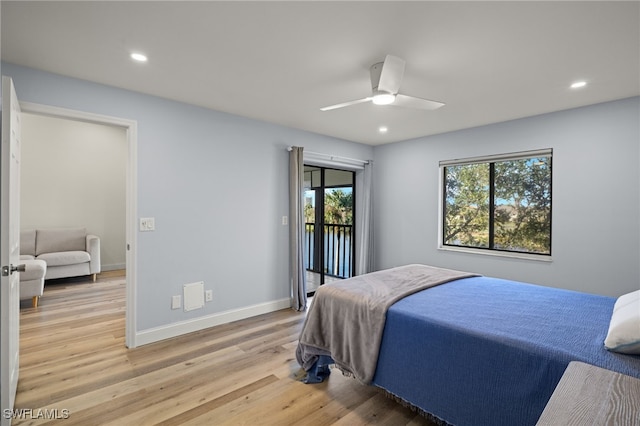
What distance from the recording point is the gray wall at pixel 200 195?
2875 millimetres

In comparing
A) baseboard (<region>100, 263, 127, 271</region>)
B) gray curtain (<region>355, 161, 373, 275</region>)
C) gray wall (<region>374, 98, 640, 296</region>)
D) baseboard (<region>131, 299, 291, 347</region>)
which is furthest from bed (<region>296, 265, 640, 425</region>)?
baseboard (<region>100, 263, 127, 271</region>)

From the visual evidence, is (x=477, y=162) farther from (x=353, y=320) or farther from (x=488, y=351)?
(x=488, y=351)

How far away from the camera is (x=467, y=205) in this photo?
171 inches

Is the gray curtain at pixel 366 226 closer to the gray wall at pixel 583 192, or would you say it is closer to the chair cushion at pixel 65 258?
the gray wall at pixel 583 192

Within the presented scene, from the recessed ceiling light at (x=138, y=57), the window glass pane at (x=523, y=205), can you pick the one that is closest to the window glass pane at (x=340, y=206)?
the window glass pane at (x=523, y=205)

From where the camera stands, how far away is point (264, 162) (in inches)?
154

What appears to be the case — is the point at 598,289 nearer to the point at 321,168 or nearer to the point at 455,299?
the point at 455,299

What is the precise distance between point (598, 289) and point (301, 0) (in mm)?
3769

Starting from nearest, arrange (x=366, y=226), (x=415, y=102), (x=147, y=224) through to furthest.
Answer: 1. (x=415, y=102)
2. (x=147, y=224)
3. (x=366, y=226)

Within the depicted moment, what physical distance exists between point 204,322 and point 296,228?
1520mm

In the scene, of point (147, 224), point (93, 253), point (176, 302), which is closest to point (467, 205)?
point (176, 302)

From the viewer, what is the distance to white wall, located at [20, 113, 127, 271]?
17.8 ft

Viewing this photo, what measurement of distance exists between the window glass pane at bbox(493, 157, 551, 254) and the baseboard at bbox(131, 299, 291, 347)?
114 inches

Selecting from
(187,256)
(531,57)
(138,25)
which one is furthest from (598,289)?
(138,25)
